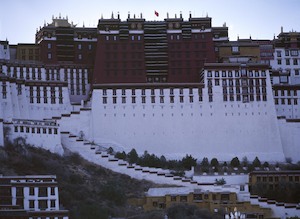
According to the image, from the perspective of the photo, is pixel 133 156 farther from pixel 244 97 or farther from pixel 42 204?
pixel 42 204

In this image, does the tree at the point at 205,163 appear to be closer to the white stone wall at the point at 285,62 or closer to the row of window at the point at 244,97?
the row of window at the point at 244,97

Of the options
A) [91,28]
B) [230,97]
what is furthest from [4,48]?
[230,97]

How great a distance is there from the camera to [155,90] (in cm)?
11544

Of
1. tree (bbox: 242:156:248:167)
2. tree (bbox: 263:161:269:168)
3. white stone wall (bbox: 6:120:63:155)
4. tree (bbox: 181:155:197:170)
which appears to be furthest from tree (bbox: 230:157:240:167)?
white stone wall (bbox: 6:120:63:155)

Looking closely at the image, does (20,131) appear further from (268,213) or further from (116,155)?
(268,213)

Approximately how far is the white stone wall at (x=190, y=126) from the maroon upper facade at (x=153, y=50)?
170 inches

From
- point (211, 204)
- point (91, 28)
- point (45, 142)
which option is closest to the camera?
point (211, 204)

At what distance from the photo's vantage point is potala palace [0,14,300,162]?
11369cm

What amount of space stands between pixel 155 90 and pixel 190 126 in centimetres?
556

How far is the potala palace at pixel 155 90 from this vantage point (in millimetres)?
113688

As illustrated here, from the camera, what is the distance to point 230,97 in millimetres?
116250

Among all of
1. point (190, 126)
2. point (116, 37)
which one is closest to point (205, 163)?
point (190, 126)

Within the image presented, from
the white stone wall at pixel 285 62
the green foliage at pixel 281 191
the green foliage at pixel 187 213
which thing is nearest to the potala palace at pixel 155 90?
the white stone wall at pixel 285 62

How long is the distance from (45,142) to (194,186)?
15714mm
